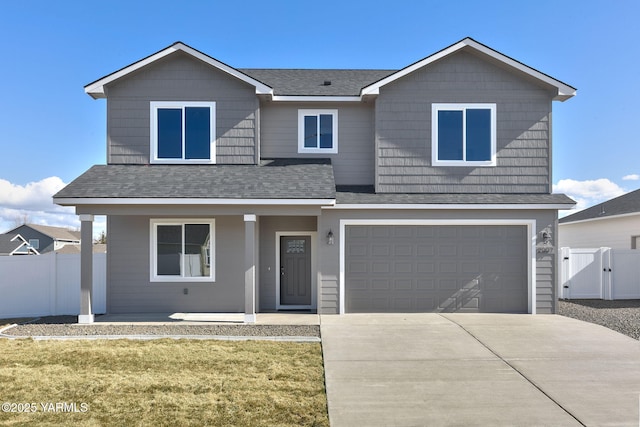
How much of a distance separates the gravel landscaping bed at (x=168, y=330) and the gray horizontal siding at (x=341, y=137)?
15.4 ft

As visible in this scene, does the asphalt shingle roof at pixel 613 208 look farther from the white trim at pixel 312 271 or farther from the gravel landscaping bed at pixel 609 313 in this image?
the white trim at pixel 312 271

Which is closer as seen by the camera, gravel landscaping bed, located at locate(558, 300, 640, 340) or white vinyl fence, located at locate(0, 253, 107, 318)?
gravel landscaping bed, located at locate(558, 300, 640, 340)

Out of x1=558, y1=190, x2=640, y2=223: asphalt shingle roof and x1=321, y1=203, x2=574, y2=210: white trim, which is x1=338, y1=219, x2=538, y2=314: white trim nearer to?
x1=321, y1=203, x2=574, y2=210: white trim

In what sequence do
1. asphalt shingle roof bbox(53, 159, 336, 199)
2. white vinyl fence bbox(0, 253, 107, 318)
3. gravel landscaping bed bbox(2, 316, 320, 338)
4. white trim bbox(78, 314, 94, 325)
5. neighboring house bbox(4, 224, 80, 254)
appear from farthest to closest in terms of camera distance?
neighboring house bbox(4, 224, 80, 254)
white vinyl fence bbox(0, 253, 107, 318)
white trim bbox(78, 314, 94, 325)
asphalt shingle roof bbox(53, 159, 336, 199)
gravel landscaping bed bbox(2, 316, 320, 338)

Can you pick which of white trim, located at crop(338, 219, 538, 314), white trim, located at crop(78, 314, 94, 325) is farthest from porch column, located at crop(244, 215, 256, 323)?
white trim, located at crop(78, 314, 94, 325)

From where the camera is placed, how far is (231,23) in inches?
587

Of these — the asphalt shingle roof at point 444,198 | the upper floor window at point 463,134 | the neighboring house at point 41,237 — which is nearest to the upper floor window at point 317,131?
the asphalt shingle roof at point 444,198

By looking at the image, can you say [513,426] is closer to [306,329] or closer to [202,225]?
[306,329]

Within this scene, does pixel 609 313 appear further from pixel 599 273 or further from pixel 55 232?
pixel 55 232

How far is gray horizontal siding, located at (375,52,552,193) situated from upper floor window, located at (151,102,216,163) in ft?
14.8

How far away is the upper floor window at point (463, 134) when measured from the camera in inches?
470

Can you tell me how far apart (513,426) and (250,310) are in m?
6.61

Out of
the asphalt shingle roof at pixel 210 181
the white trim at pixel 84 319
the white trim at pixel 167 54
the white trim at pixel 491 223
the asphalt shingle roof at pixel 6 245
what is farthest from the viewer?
the asphalt shingle roof at pixel 6 245

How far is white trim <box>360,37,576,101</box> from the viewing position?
11688 millimetres
